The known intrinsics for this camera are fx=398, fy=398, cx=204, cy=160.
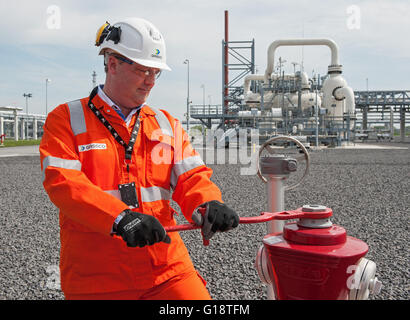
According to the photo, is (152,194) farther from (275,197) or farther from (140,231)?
(275,197)

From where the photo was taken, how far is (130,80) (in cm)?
191

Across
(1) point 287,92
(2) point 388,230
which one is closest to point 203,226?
(2) point 388,230

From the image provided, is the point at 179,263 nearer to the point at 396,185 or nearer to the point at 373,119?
the point at 396,185

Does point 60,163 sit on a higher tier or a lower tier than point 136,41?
lower

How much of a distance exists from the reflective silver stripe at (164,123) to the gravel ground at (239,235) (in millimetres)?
1900

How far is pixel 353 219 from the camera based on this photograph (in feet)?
19.6

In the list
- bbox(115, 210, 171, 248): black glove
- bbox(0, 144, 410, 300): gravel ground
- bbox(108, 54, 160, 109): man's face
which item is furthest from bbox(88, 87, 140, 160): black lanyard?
bbox(0, 144, 410, 300): gravel ground

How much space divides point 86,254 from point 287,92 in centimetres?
3161

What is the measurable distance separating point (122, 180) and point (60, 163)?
0.92ft

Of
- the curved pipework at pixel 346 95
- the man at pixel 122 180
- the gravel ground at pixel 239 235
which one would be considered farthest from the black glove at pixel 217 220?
Answer: the curved pipework at pixel 346 95

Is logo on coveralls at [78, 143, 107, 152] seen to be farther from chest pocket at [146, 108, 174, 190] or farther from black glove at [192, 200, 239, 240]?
black glove at [192, 200, 239, 240]

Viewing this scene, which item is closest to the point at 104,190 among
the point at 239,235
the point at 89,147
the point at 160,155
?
the point at 89,147

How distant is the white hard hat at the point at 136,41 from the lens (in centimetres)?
187
